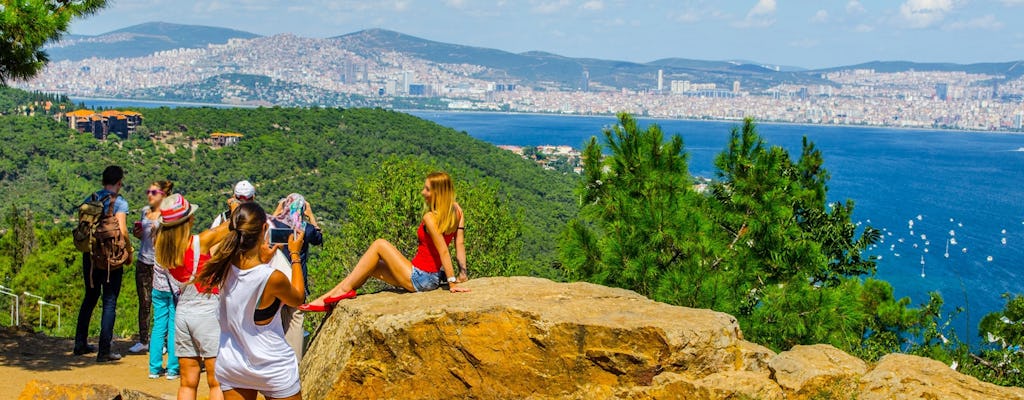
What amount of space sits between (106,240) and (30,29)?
1639 mm

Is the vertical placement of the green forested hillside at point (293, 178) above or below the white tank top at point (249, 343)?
below

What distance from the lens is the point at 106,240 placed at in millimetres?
5465

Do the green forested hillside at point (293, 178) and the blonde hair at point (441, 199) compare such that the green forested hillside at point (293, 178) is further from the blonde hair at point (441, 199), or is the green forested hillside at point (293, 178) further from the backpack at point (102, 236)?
the blonde hair at point (441, 199)

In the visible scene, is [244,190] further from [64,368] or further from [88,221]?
[64,368]

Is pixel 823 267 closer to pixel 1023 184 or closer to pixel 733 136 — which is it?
pixel 733 136

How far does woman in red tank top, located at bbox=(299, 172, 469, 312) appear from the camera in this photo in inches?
194

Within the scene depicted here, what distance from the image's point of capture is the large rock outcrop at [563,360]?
175 inches

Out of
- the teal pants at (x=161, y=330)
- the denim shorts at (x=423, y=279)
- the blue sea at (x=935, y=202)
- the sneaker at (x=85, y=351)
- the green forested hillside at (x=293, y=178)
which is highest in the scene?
the denim shorts at (x=423, y=279)

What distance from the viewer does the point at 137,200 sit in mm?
41781

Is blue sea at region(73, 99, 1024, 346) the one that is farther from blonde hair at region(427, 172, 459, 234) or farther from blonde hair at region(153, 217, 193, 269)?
blonde hair at region(153, 217, 193, 269)

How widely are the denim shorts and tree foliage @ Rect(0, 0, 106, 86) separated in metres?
3.26

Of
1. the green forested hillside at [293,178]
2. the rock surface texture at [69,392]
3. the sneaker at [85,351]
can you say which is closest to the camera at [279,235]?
the rock surface texture at [69,392]

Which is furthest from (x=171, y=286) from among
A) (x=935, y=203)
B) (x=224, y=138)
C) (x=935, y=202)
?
(x=935, y=202)

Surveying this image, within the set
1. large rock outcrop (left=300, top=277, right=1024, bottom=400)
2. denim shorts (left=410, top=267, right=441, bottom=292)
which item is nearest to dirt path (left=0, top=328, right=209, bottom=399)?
large rock outcrop (left=300, top=277, right=1024, bottom=400)
